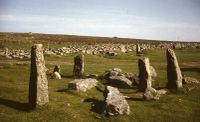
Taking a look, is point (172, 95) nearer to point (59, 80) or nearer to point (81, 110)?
point (81, 110)

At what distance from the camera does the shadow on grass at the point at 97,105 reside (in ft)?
82.8

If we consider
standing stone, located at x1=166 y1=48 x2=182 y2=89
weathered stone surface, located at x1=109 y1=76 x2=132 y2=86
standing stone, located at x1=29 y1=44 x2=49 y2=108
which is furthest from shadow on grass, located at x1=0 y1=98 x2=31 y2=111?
standing stone, located at x1=166 y1=48 x2=182 y2=89

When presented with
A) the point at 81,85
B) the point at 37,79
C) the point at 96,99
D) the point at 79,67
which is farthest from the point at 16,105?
the point at 79,67

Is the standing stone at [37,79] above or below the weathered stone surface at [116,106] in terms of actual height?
above

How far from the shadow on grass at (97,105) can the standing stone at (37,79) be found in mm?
4876

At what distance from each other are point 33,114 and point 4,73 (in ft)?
57.9

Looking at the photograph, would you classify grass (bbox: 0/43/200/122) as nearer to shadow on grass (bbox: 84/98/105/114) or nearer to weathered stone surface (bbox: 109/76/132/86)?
shadow on grass (bbox: 84/98/105/114)

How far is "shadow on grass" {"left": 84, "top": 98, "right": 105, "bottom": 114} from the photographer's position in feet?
82.8

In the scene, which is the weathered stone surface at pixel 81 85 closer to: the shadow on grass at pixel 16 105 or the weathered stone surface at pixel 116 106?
the weathered stone surface at pixel 116 106

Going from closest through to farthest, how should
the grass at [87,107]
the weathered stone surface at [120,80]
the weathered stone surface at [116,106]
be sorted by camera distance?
1. the grass at [87,107]
2. the weathered stone surface at [116,106]
3. the weathered stone surface at [120,80]

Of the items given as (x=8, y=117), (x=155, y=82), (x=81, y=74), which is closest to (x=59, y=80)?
(x=81, y=74)

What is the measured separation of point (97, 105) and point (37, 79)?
22.3 ft

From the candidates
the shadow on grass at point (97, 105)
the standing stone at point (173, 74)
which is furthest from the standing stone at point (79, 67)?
the shadow on grass at point (97, 105)

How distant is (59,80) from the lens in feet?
127
